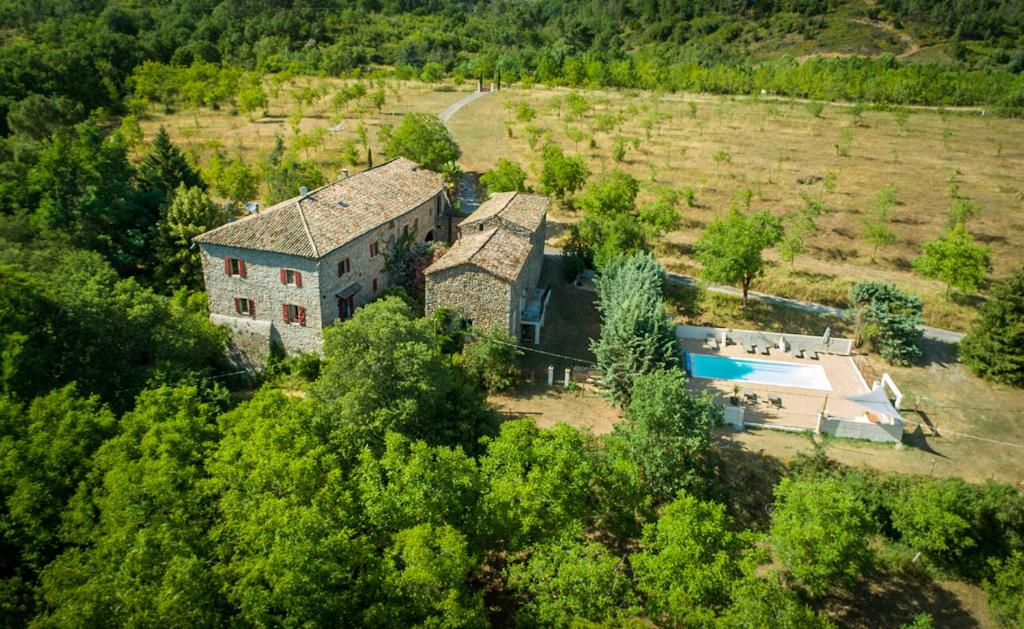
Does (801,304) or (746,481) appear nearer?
(746,481)

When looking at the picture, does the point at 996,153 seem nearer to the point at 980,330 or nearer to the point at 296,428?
the point at 980,330

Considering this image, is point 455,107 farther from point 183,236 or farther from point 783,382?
point 783,382

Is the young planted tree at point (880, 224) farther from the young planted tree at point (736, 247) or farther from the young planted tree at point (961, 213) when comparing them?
the young planted tree at point (736, 247)

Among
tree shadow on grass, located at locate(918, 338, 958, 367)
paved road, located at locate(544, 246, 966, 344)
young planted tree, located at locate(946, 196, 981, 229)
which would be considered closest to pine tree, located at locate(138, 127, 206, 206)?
paved road, located at locate(544, 246, 966, 344)

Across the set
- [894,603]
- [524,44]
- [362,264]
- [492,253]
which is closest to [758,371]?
[894,603]

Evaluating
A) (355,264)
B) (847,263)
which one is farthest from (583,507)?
(847,263)

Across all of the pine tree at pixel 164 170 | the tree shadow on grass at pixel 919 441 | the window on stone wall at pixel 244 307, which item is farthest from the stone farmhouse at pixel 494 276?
the pine tree at pixel 164 170

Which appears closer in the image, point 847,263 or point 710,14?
point 847,263
